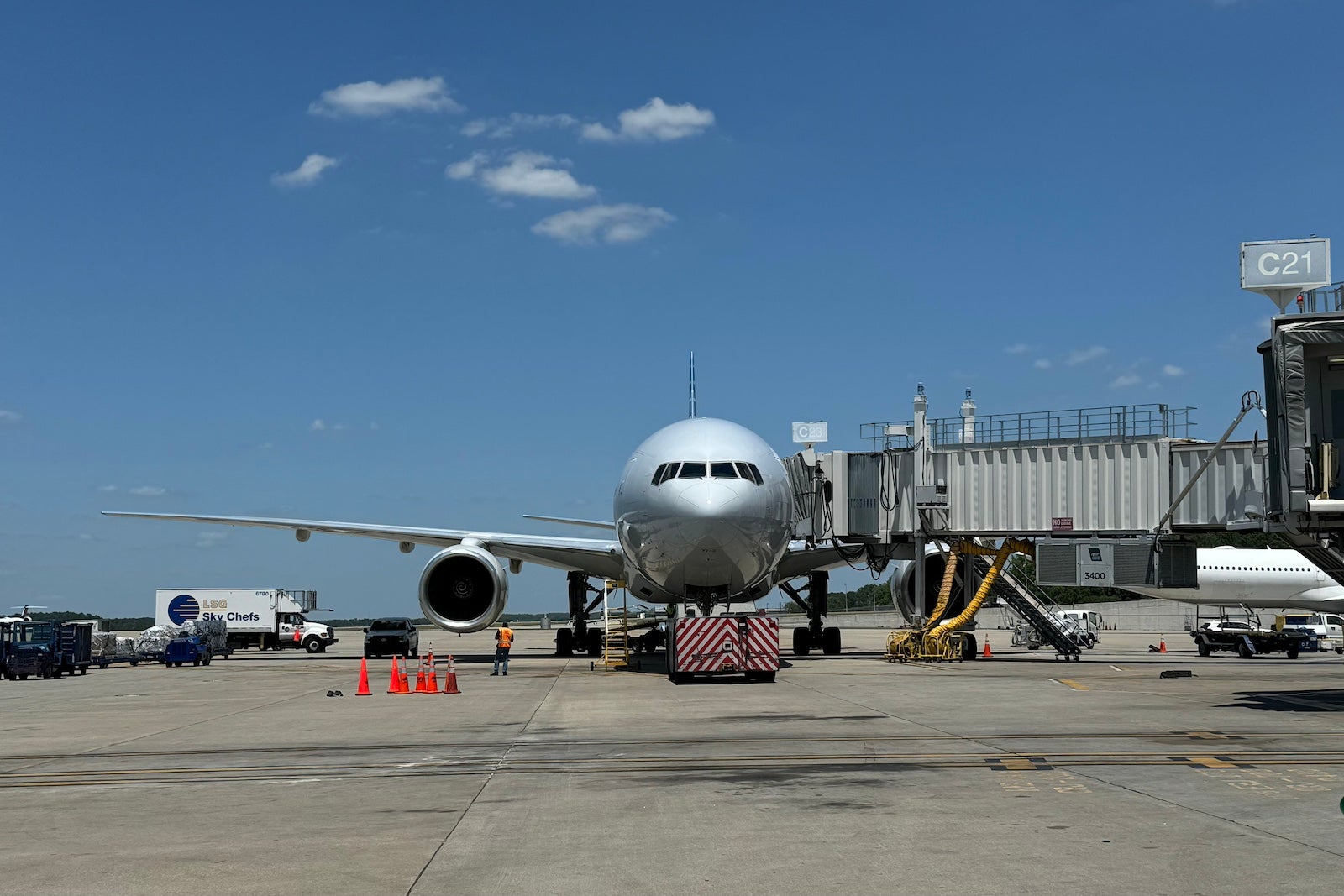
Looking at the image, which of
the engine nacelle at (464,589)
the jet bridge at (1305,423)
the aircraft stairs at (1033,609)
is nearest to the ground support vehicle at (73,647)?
the engine nacelle at (464,589)

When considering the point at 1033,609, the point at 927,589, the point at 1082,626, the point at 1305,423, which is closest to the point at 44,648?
the point at 927,589

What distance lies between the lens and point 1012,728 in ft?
43.5

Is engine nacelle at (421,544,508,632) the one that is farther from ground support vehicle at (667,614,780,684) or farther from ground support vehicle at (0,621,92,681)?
ground support vehicle at (0,621,92,681)

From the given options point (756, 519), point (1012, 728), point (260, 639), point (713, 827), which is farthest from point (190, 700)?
point (260, 639)

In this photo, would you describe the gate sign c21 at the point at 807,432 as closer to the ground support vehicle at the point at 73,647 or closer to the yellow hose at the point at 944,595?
the yellow hose at the point at 944,595

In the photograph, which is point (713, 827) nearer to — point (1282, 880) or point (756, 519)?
point (1282, 880)

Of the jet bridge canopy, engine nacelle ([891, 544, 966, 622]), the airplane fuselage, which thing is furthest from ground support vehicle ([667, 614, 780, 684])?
engine nacelle ([891, 544, 966, 622])

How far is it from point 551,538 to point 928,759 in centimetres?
1969

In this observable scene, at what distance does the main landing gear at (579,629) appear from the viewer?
3225cm

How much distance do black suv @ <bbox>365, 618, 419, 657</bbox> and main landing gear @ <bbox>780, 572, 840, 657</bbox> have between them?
11376 millimetres

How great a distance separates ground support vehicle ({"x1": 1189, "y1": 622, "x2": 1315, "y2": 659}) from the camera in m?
36.4

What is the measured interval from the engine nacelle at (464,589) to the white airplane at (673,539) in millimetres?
18

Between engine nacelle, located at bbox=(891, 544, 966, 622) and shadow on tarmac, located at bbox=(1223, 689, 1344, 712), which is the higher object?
engine nacelle, located at bbox=(891, 544, 966, 622)

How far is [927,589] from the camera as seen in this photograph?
3250 centimetres
